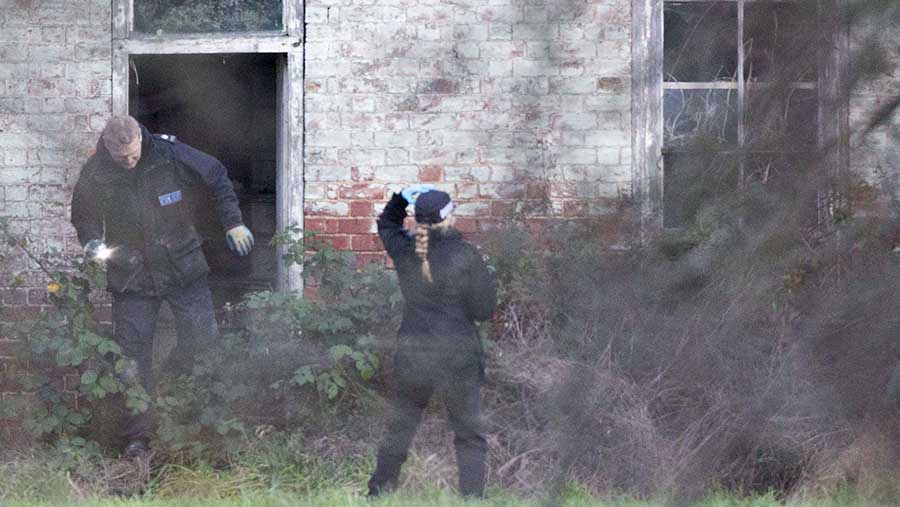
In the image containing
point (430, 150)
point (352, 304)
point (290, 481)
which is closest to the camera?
point (430, 150)

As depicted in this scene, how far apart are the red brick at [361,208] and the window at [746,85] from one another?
4554mm

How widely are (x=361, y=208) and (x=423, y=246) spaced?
6.42 ft

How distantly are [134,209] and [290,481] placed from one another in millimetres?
1546

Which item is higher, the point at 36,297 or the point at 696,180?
the point at 696,180

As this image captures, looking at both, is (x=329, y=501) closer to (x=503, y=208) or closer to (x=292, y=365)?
(x=292, y=365)

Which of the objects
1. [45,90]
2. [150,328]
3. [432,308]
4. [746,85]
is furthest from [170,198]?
[746,85]

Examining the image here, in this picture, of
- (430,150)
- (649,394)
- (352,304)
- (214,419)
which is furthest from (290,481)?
(649,394)

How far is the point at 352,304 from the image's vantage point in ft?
20.0

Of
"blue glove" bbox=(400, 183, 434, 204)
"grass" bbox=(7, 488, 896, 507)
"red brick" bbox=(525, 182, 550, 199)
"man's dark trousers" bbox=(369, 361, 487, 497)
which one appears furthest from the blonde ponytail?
"red brick" bbox=(525, 182, 550, 199)

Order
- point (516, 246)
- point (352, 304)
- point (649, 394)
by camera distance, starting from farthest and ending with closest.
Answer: point (352, 304)
point (649, 394)
point (516, 246)

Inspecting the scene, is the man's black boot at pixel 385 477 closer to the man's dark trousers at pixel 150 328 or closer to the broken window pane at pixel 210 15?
the man's dark trousers at pixel 150 328

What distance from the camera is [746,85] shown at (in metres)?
1.78

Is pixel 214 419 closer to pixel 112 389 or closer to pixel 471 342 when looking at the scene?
pixel 112 389

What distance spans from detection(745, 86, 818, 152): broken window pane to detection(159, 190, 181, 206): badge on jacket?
183 inches
